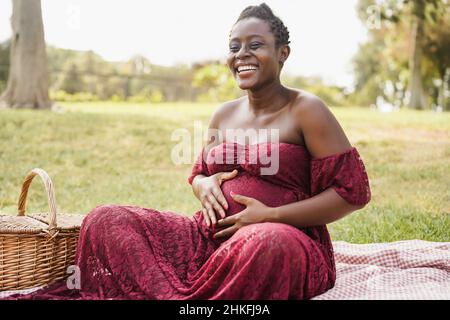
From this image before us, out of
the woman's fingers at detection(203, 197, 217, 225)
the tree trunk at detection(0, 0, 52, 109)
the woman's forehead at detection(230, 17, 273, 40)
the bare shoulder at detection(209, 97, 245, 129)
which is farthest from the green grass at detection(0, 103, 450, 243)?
the woman's forehead at detection(230, 17, 273, 40)

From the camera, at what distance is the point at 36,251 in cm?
330

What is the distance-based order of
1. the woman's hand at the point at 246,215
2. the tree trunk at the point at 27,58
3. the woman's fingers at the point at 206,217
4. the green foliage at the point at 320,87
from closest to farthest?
the woman's hand at the point at 246,215, the woman's fingers at the point at 206,217, the tree trunk at the point at 27,58, the green foliage at the point at 320,87

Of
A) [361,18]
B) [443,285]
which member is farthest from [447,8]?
[443,285]

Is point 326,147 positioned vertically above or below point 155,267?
above

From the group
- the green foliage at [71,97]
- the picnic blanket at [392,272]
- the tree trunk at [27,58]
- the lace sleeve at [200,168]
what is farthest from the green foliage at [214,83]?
the lace sleeve at [200,168]

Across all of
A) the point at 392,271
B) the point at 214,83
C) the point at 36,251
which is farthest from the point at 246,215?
the point at 214,83

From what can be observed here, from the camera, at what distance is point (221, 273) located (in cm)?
254

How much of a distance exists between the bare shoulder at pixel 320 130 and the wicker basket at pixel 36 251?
1.46 metres

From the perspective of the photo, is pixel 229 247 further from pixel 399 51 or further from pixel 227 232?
pixel 399 51

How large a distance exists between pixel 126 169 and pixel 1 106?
407cm

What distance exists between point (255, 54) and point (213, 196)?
758 mm

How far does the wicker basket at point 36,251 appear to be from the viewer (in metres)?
3.25

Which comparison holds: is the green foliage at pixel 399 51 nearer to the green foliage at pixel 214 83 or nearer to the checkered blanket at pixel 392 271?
the green foliage at pixel 214 83
